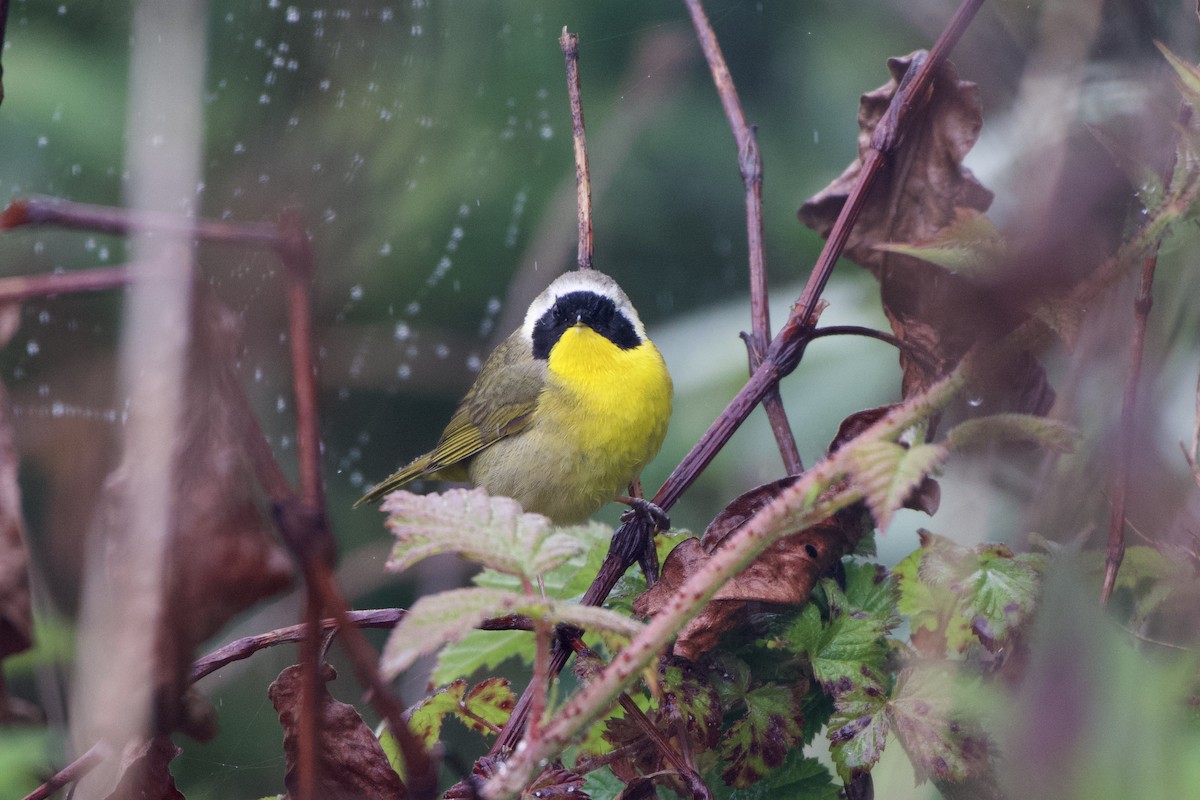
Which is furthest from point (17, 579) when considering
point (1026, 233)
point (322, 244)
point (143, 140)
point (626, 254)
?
point (626, 254)

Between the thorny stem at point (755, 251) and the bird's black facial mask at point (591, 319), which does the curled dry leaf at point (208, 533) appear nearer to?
the thorny stem at point (755, 251)

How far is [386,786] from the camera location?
689 mm

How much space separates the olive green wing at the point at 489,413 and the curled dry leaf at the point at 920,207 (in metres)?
1.17

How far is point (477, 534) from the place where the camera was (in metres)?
0.59

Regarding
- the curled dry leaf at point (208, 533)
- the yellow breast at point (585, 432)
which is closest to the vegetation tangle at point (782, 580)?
the curled dry leaf at point (208, 533)

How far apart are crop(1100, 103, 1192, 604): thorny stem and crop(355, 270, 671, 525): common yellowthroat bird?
1.25 meters

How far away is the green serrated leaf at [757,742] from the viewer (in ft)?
2.61

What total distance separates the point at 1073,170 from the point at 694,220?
252 cm

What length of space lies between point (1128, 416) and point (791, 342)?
1.05 ft

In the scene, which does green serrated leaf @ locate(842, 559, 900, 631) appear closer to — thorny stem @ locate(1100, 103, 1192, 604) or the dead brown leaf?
thorny stem @ locate(1100, 103, 1192, 604)

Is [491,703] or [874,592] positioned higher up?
[874,592]

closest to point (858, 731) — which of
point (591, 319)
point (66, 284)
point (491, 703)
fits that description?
point (491, 703)

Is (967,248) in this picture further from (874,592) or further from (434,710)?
(434,710)

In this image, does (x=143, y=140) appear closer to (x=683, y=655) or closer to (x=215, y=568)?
(x=683, y=655)
